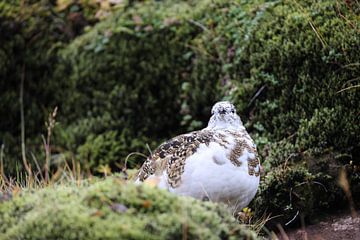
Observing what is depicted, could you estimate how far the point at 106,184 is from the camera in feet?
10.4

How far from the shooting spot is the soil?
446 cm

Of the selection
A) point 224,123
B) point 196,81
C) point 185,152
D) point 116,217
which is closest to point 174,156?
point 185,152

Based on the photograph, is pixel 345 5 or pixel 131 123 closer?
pixel 345 5

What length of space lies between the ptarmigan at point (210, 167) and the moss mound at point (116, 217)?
1.72 feet

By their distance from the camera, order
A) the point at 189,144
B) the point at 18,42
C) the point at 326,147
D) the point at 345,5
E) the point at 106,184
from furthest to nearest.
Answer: the point at 18,42, the point at 345,5, the point at 326,147, the point at 189,144, the point at 106,184

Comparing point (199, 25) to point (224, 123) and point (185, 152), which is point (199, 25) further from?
point (185, 152)

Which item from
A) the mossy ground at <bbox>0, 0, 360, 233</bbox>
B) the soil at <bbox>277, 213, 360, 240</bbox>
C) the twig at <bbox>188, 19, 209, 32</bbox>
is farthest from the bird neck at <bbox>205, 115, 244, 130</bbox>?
the twig at <bbox>188, 19, 209, 32</bbox>

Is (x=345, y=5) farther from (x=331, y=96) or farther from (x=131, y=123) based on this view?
(x=131, y=123)

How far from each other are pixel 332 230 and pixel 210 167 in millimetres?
1304

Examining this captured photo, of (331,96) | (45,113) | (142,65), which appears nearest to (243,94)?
(331,96)

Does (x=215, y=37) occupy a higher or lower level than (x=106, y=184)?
lower

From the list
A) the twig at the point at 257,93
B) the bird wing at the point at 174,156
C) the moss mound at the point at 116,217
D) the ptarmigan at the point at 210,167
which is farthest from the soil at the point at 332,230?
the moss mound at the point at 116,217

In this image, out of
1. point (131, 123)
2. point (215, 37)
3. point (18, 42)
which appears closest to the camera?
point (215, 37)

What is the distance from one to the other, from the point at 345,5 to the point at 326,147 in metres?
1.19
